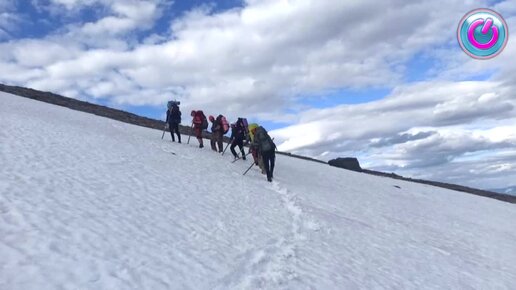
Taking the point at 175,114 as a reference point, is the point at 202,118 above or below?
above

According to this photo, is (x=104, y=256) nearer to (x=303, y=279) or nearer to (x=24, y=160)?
(x=303, y=279)

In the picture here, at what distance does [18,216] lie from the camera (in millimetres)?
6859

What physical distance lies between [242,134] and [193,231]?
12204 millimetres

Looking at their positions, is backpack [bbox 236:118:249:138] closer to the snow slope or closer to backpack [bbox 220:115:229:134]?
backpack [bbox 220:115:229:134]

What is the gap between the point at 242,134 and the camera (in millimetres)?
20625

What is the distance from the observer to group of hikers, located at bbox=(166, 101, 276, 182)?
17.5 meters

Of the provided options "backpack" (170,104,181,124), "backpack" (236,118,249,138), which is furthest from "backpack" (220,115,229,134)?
"backpack" (170,104,181,124)

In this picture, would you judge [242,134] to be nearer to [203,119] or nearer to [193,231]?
[203,119]

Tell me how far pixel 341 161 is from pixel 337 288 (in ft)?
105

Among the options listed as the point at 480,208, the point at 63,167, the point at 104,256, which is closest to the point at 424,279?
the point at 104,256

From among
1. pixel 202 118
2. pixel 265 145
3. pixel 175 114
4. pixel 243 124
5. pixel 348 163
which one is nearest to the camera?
pixel 265 145

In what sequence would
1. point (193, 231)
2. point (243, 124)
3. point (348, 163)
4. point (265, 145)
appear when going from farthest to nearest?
point (348, 163)
point (243, 124)
point (265, 145)
point (193, 231)

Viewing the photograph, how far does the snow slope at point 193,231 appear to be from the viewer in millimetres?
6242

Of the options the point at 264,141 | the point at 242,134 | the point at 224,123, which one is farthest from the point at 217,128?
the point at 264,141
